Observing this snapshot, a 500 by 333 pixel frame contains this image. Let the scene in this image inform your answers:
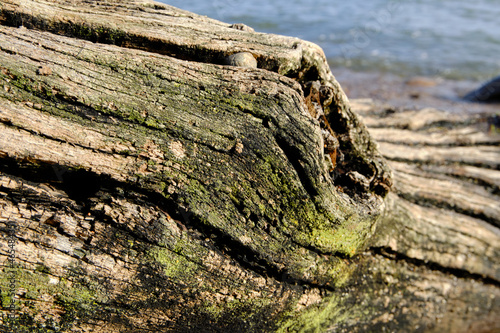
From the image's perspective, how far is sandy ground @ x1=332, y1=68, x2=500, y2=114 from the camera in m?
8.11

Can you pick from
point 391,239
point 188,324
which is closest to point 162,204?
point 188,324

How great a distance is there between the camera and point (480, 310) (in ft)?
10.6

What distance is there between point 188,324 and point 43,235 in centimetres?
88

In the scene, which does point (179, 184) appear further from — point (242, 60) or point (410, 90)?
point (410, 90)

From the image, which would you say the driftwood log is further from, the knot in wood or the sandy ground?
the sandy ground

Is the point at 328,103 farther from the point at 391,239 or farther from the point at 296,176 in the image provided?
the point at 391,239

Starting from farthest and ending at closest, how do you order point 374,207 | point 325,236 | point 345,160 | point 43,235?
point 345,160 → point 374,207 → point 325,236 → point 43,235

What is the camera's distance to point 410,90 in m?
8.94

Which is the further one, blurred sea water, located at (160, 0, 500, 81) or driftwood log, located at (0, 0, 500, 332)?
blurred sea water, located at (160, 0, 500, 81)

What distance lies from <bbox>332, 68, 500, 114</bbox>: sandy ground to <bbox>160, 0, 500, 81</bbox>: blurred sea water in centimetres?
40

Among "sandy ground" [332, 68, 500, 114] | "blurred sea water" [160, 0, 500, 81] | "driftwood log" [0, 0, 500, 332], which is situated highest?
"blurred sea water" [160, 0, 500, 81]

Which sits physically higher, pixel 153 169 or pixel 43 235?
pixel 153 169

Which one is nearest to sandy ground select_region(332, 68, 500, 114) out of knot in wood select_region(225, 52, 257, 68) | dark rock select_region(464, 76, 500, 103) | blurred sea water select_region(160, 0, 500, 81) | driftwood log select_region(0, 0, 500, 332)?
dark rock select_region(464, 76, 500, 103)

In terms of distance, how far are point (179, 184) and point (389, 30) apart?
12.7 metres
